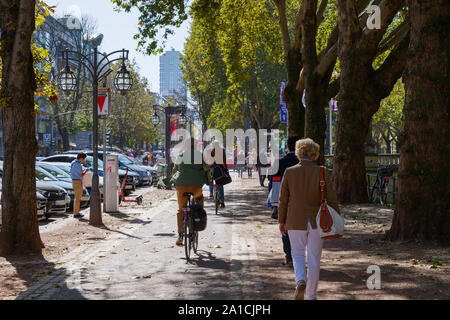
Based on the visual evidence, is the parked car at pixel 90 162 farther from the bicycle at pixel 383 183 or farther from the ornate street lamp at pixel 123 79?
the bicycle at pixel 383 183

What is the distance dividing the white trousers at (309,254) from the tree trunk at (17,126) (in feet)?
18.9

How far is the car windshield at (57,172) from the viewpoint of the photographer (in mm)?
21272

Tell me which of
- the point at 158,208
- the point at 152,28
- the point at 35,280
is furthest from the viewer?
the point at 152,28

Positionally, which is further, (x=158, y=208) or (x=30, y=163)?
(x=158, y=208)

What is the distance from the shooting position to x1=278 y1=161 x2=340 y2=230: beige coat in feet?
19.6

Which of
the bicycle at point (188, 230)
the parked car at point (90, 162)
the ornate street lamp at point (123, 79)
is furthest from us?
the parked car at point (90, 162)

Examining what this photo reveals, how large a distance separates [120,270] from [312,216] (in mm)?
3674

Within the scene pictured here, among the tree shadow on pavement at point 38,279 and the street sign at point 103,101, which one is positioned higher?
the street sign at point 103,101

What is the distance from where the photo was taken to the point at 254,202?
21.9 meters

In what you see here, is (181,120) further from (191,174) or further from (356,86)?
(191,174)

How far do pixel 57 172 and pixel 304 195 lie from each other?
16.9 meters

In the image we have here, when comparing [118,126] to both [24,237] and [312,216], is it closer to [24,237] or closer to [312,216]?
[24,237]

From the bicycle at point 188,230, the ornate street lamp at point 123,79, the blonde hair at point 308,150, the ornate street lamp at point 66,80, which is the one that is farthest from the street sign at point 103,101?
the blonde hair at point 308,150

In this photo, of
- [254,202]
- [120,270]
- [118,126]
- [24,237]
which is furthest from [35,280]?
[118,126]
